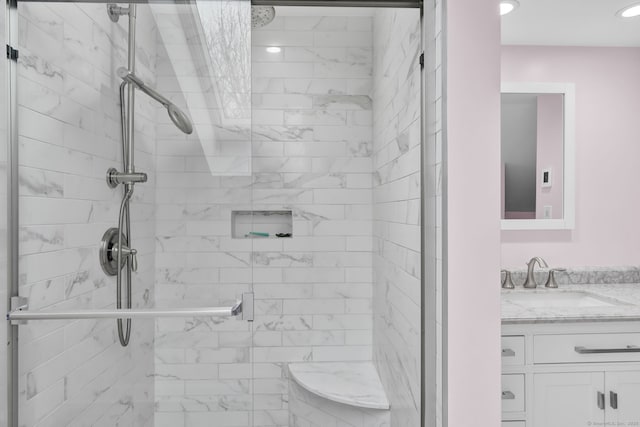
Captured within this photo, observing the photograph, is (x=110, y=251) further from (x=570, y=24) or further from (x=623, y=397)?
(x=570, y=24)

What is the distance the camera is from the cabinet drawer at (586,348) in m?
1.70

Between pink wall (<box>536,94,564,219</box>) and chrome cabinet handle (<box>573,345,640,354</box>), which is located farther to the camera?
pink wall (<box>536,94,564,219</box>)

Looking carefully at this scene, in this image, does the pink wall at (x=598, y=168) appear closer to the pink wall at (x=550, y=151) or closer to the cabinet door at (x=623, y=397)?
the pink wall at (x=550, y=151)

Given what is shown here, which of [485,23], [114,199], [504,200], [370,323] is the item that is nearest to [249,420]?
[114,199]

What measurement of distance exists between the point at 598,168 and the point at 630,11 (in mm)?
809

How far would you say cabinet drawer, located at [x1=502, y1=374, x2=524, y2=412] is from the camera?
1670 mm

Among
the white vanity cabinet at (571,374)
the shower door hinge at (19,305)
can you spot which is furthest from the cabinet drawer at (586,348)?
the shower door hinge at (19,305)

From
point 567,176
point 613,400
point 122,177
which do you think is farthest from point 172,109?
point 567,176

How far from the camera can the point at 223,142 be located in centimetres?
128

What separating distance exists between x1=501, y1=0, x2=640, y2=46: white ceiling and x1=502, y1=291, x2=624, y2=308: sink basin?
1.37 metres

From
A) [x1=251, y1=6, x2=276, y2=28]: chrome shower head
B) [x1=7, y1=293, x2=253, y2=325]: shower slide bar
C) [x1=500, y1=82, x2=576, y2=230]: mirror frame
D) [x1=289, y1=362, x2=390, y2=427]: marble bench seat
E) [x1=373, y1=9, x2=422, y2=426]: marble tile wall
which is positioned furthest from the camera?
[x1=500, y1=82, x2=576, y2=230]: mirror frame

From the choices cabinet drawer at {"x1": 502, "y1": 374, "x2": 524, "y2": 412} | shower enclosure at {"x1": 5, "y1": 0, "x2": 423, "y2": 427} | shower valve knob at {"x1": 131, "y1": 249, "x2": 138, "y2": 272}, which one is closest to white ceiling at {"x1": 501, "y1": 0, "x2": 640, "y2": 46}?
shower enclosure at {"x1": 5, "y1": 0, "x2": 423, "y2": 427}

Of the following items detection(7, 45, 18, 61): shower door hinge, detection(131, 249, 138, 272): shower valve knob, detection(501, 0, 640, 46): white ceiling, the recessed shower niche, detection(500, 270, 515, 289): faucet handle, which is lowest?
detection(500, 270, 515, 289): faucet handle

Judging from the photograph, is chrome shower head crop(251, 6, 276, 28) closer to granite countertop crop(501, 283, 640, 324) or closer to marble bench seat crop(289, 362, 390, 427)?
marble bench seat crop(289, 362, 390, 427)
